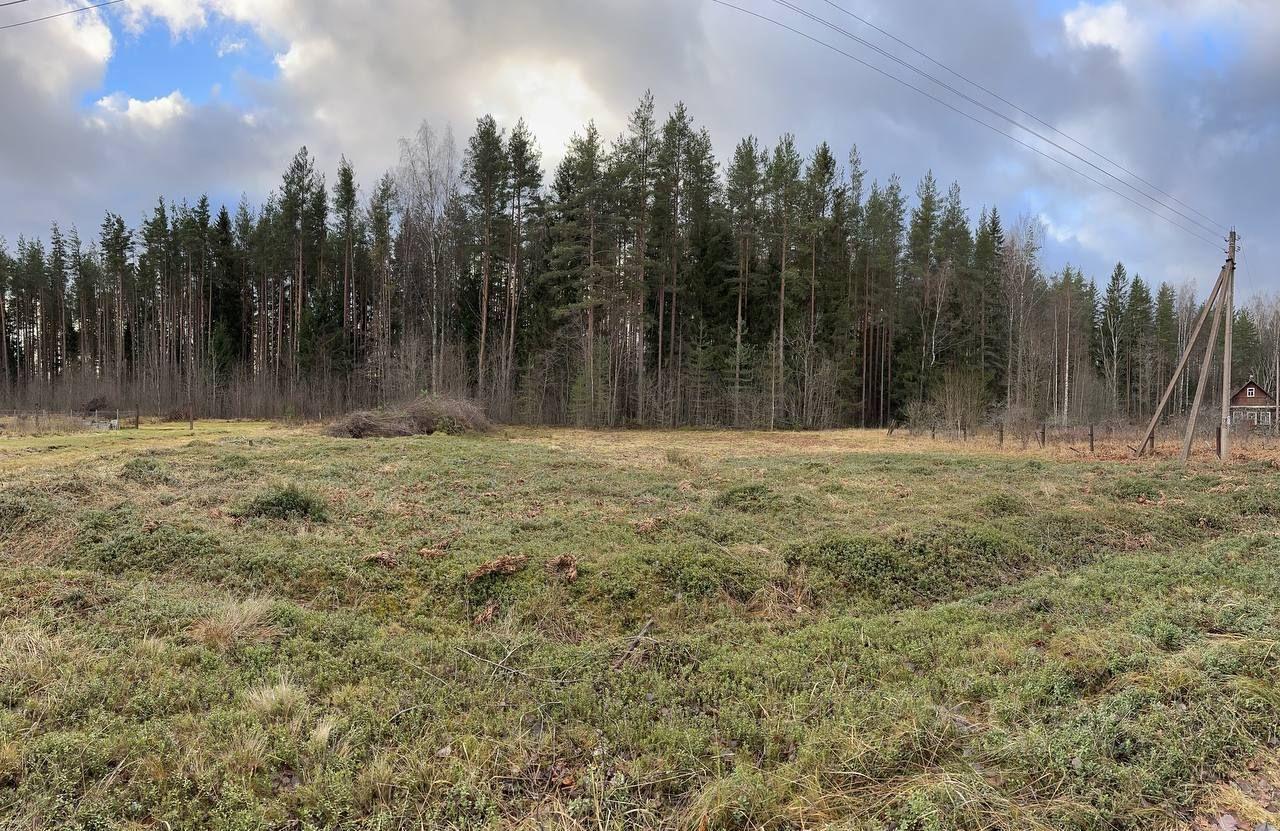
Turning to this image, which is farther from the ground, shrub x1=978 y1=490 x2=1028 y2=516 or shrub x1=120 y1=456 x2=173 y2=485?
shrub x1=120 y1=456 x2=173 y2=485

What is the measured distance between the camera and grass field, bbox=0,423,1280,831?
244cm

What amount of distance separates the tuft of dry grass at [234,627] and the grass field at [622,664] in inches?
0.8

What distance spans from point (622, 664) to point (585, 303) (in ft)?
88.2

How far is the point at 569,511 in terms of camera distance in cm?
809

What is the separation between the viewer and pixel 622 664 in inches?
152

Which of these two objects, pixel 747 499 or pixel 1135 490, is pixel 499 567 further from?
pixel 1135 490

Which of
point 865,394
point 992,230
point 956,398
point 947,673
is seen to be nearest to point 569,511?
point 947,673

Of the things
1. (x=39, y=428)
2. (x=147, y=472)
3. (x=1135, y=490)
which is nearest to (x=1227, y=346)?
(x=1135, y=490)

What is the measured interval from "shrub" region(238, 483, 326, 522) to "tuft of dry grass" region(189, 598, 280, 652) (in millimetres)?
3051

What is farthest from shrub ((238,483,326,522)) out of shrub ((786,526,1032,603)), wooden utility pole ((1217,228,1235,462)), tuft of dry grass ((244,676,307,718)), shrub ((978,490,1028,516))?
wooden utility pole ((1217,228,1235,462))

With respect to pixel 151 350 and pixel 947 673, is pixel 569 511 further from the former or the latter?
pixel 151 350

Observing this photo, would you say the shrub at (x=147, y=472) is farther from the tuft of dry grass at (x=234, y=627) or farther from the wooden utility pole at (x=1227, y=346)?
the wooden utility pole at (x=1227, y=346)

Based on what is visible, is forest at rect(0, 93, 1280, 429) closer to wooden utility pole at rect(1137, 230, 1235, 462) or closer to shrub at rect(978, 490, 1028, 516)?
wooden utility pole at rect(1137, 230, 1235, 462)

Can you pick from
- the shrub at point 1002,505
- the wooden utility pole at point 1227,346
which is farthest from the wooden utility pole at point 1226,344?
the shrub at point 1002,505
